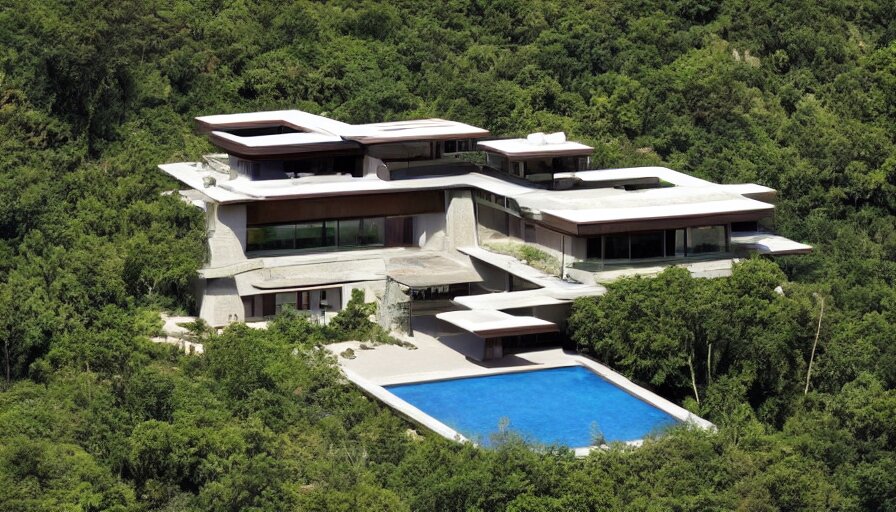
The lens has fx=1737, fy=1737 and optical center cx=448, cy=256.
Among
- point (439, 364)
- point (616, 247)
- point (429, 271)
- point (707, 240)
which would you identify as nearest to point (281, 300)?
point (429, 271)

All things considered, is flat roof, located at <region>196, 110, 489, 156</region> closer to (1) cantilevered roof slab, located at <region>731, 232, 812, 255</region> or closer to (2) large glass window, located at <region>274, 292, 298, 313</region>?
(2) large glass window, located at <region>274, 292, 298, 313</region>

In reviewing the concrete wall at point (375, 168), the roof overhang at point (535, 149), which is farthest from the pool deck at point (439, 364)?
the roof overhang at point (535, 149)

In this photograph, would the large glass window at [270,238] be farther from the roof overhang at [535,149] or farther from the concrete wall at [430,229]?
the roof overhang at [535,149]

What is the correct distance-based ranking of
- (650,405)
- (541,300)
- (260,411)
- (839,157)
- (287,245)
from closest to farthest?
(260,411), (650,405), (541,300), (287,245), (839,157)

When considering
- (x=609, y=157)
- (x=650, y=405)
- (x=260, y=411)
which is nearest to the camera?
(x=260, y=411)

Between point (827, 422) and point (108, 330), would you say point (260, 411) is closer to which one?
point (108, 330)

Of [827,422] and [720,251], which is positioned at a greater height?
[720,251]

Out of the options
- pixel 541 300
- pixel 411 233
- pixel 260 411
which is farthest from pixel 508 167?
pixel 260 411
